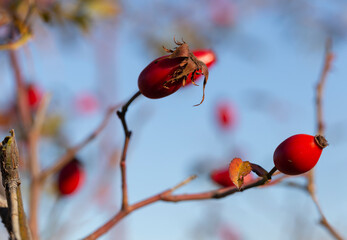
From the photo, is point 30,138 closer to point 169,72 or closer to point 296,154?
point 169,72

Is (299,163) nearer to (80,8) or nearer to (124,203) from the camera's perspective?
(124,203)

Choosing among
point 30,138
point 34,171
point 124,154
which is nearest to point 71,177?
point 34,171

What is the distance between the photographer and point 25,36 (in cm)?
102

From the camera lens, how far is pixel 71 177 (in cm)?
119

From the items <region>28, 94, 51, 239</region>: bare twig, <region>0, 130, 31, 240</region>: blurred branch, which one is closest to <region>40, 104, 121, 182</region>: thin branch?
<region>28, 94, 51, 239</region>: bare twig

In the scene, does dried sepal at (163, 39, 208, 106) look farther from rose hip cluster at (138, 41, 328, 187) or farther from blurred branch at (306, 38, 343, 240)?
blurred branch at (306, 38, 343, 240)

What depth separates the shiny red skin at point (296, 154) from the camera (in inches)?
23.2

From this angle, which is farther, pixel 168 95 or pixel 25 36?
pixel 25 36

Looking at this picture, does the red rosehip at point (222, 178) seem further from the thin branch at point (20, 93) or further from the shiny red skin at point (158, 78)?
the thin branch at point (20, 93)

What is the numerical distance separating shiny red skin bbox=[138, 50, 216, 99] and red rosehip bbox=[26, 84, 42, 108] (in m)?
1.07

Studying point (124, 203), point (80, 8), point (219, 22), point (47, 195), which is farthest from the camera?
point (219, 22)

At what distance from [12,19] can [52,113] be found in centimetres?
114

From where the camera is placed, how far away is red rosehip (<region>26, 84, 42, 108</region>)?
64.0 inches

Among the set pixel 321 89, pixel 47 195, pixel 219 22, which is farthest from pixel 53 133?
pixel 219 22
